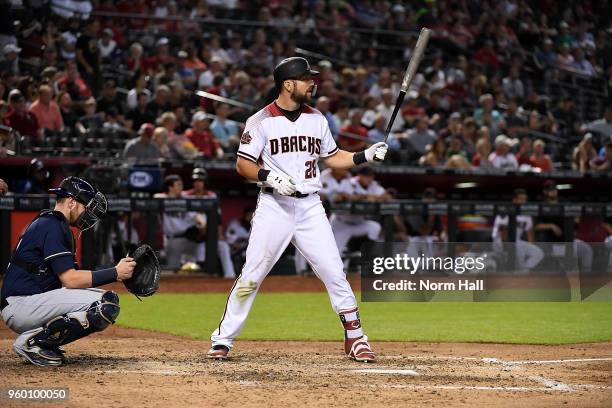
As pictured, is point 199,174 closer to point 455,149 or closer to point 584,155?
point 455,149

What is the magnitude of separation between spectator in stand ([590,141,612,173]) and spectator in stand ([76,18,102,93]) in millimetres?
8293

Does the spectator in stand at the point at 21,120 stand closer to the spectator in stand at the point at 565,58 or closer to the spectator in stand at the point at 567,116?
the spectator in stand at the point at 567,116

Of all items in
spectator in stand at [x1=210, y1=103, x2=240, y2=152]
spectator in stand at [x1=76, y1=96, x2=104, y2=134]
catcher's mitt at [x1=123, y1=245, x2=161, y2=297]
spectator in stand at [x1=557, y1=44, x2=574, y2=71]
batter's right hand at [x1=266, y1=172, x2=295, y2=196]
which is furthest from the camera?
spectator in stand at [x1=557, y1=44, x2=574, y2=71]

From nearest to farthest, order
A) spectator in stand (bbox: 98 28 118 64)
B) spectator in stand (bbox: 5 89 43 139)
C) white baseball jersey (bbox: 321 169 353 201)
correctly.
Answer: spectator in stand (bbox: 5 89 43 139) < white baseball jersey (bbox: 321 169 353 201) < spectator in stand (bbox: 98 28 118 64)

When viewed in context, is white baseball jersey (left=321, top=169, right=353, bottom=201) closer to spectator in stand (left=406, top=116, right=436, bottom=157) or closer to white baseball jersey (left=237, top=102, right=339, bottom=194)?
spectator in stand (left=406, top=116, right=436, bottom=157)

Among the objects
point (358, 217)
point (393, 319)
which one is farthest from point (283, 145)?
point (358, 217)

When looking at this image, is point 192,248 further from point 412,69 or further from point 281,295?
point 412,69

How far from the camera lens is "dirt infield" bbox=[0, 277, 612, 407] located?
561 centimetres

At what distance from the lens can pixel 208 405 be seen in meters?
5.34

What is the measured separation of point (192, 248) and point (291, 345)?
6.14 metres

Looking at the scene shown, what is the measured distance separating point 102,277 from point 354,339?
181cm

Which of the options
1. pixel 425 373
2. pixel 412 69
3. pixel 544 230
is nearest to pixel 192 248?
pixel 544 230

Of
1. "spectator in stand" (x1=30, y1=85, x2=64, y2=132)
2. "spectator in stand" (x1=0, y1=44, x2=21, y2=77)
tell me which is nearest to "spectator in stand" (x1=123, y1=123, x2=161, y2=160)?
"spectator in stand" (x1=30, y1=85, x2=64, y2=132)

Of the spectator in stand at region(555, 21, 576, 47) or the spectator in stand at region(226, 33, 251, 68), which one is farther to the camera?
the spectator in stand at region(555, 21, 576, 47)
